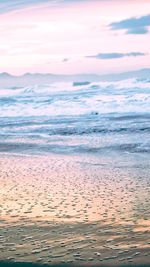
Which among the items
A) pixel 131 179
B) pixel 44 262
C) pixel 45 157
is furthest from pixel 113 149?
pixel 44 262

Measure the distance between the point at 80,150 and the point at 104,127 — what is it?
34.2 ft

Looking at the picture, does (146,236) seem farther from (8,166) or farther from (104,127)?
(104,127)

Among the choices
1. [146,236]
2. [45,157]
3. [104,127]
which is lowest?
[104,127]

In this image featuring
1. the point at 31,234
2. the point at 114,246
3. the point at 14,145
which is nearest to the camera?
the point at 114,246

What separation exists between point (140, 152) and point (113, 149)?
175 centimetres

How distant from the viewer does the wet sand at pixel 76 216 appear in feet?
22.6

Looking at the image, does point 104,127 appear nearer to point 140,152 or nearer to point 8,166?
point 140,152

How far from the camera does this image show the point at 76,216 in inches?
361

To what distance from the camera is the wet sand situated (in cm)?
688

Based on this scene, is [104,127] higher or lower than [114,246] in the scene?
lower

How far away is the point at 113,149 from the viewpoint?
67.1ft

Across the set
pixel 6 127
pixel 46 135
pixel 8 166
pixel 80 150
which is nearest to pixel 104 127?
pixel 46 135

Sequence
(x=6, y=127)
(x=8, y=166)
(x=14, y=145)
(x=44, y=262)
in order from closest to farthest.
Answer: (x=44, y=262) < (x=8, y=166) < (x=14, y=145) < (x=6, y=127)

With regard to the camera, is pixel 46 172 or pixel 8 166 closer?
pixel 46 172
